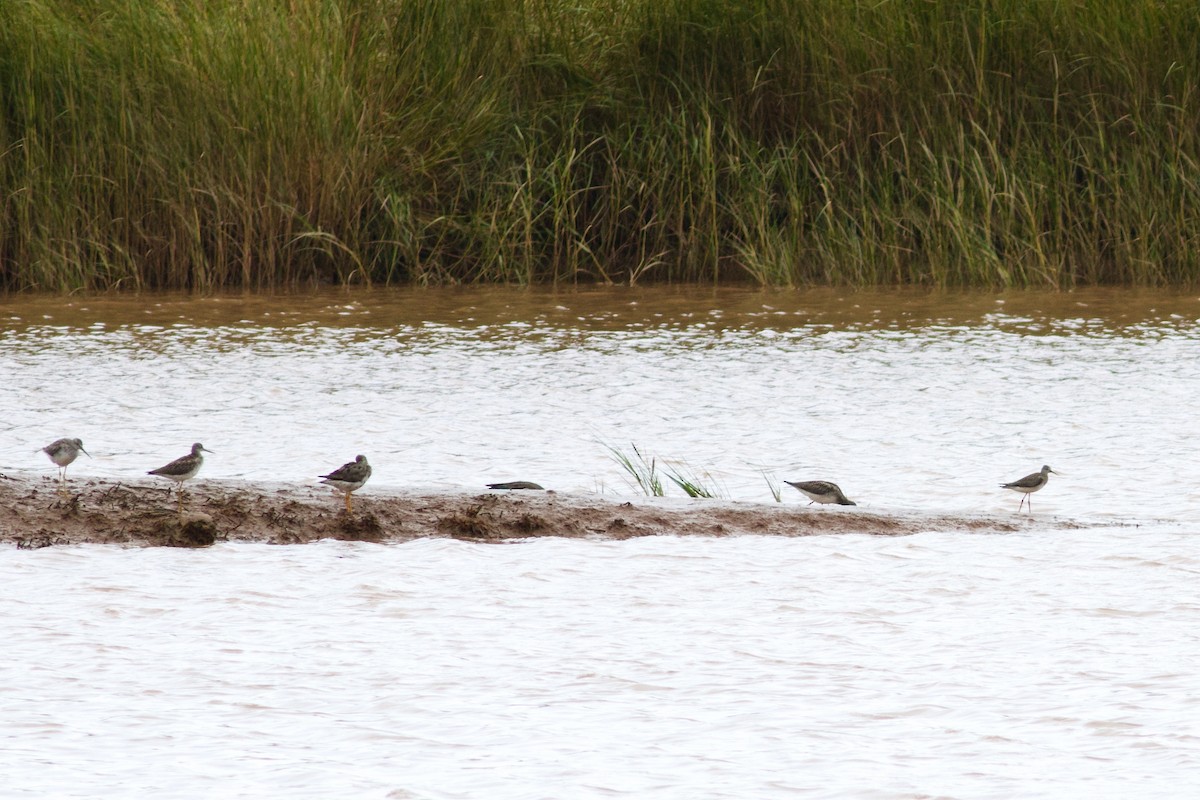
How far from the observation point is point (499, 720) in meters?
4.00

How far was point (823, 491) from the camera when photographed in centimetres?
637

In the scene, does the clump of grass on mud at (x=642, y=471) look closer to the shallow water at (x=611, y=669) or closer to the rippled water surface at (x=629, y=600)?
the rippled water surface at (x=629, y=600)

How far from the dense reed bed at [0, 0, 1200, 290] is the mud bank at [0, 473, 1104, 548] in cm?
669

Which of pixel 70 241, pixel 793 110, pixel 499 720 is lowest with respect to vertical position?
pixel 499 720

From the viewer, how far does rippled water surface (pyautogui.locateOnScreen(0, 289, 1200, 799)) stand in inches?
147

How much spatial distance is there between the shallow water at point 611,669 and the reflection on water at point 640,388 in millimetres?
1257

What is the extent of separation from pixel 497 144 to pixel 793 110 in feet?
7.41

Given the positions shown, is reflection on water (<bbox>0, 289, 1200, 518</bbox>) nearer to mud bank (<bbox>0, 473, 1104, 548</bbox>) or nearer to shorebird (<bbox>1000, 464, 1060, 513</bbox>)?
shorebird (<bbox>1000, 464, 1060, 513</bbox>)

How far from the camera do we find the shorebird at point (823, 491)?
6367mm

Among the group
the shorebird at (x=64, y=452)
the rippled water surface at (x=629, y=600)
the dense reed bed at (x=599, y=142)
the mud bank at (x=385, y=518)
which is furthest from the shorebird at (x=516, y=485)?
the dense reed bed at (x=599, y=142)

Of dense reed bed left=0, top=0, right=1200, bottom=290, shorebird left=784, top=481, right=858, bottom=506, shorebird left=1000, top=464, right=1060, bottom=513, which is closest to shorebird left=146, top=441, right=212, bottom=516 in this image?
shorebird left=784, top=481, right=858, bottom=506

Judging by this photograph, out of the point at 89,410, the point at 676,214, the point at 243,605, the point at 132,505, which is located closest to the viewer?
the point at 243,605

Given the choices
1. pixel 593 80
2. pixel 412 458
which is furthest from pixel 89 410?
pixel 593 80

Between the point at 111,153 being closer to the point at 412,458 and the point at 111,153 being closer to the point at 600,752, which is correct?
the point at 412,458
